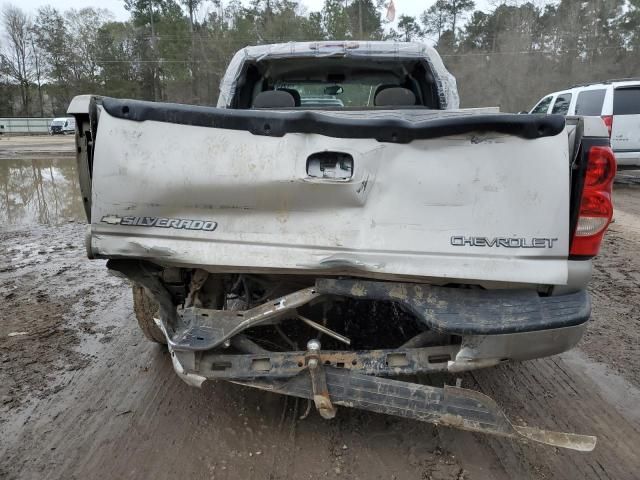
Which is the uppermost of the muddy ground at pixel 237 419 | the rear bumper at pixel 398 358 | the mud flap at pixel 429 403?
the rear bumper at pixel 398 358

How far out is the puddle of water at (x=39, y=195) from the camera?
28.8ft

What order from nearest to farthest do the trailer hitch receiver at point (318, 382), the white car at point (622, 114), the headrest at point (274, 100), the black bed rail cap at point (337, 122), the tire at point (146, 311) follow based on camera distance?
1. the black bed rail cap at point (337, 122)
2. the trailer hitch receiver at point (318, 382)
3. the tire at point (146, 311)
4. the headrest at point (274, 100)
5. the white car at point (622, 114)

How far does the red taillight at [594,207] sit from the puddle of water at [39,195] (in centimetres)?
825

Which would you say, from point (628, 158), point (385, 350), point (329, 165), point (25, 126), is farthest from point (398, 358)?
point (25, 126)

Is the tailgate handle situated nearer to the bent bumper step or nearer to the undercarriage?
the undercarriage

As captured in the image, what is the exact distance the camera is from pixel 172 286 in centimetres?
289

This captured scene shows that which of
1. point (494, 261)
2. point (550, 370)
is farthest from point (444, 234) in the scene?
point (550, 370)

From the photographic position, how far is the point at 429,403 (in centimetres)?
238

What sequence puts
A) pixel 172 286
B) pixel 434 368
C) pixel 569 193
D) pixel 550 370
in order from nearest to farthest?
pixel 569 193 → pixel 434 368 → pixel 172 286 → pixel 550 370

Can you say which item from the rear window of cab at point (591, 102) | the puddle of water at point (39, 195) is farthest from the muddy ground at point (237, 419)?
the rear window of cab at point (591, 102)

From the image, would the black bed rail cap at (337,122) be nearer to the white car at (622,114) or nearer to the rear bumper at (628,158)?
the white car at (622,114)

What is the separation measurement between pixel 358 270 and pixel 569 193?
997 millimetres

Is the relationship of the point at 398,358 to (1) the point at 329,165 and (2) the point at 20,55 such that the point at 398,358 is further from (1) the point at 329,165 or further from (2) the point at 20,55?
(2) the point at 20,55

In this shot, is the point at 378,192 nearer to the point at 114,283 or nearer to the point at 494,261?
the point at 494,261
